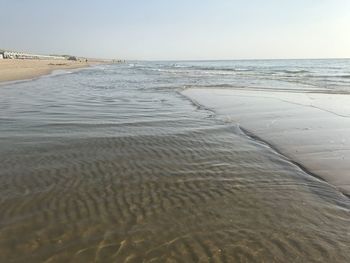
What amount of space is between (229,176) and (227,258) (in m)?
2.44

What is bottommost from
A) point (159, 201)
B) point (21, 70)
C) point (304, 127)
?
point (21, 70)

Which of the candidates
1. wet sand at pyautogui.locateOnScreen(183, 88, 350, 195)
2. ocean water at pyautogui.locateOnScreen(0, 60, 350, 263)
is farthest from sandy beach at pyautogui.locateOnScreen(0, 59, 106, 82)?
ocean water at pyautogui.locateOnScreen(0, 60, 350, 263)

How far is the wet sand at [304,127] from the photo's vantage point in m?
6.68

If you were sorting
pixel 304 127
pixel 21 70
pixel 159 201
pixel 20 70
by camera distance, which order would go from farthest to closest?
1. pixel 21 70
2. pixel 20 70
3. pixel 304 127
4. pixel 159 201

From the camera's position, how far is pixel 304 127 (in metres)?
9.93

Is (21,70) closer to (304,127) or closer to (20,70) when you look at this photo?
(20,70)

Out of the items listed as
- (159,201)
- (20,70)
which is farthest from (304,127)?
(20,70)

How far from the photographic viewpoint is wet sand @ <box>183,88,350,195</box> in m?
6.68

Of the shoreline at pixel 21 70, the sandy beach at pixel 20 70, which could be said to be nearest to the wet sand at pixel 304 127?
the shoreline at pixel 21 70

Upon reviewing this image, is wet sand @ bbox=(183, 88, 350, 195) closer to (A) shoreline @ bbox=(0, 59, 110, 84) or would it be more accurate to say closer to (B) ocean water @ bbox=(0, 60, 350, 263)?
(B) ocean water @ bbox=(0, 60, 350, 263)

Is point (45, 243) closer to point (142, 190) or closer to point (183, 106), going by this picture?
point (142, 190)

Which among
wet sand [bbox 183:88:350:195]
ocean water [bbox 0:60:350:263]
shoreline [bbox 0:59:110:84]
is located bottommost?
shoreline [bbox 0:59:110:84]

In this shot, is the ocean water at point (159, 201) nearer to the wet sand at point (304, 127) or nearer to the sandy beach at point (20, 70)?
the wet sand at point (304, 127)

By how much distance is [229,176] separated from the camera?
6.00m
